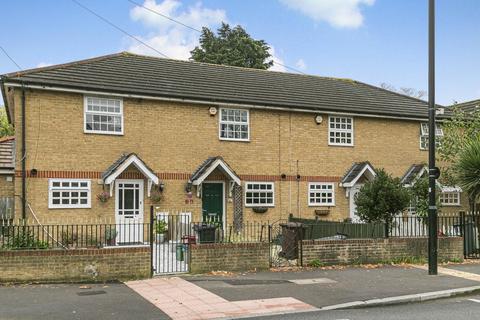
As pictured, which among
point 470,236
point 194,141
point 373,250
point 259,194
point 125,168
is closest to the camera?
point 373,250

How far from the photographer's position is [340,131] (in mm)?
21859

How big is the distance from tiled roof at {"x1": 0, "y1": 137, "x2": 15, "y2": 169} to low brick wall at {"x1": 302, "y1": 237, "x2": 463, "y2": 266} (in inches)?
429

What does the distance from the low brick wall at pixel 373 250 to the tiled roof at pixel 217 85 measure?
26.2 feet

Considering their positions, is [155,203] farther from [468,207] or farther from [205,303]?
[468,207]

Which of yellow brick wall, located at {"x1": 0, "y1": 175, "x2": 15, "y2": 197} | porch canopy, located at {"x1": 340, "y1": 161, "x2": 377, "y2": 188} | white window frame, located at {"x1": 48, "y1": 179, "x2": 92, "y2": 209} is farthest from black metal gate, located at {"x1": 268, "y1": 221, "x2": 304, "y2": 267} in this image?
yellow brick wall, located at {"x1": 0, "y1": 175, "x2": 15, "y2": 197}

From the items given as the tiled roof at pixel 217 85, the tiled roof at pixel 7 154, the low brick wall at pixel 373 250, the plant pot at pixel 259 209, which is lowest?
the low brick wall at pixel 373 250

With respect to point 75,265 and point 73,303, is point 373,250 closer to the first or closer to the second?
point 75,265

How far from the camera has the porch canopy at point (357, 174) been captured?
2111 centimetres

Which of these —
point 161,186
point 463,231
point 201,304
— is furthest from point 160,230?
point 463,231

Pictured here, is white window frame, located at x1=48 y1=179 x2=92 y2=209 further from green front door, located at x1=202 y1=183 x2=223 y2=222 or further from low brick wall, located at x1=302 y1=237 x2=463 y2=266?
low brick wall, located at x1=302 y1=237 x2=463 y2=266

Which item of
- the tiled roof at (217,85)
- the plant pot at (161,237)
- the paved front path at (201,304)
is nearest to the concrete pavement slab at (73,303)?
the paved front path at (201,304)

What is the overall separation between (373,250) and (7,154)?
13255 millimetres

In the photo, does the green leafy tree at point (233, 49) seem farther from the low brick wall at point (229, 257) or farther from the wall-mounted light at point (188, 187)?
the low brick wall at point (229, 257)

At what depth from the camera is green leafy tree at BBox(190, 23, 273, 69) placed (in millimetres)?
45500
